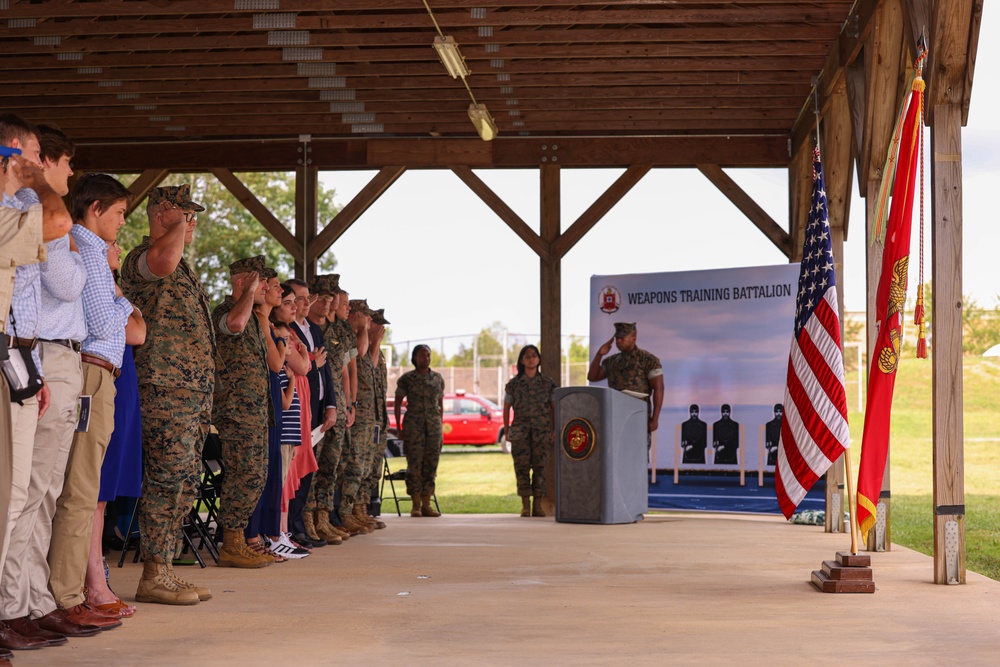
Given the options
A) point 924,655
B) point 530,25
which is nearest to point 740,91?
point 530,25

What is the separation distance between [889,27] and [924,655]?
420 cm

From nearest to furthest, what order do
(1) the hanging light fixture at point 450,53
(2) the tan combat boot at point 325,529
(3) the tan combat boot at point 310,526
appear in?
(3) the tan combat boot at point 310,526 < (2) the tan combat boot at point 325,529 < (1) the hanging light fixture at point 450,53

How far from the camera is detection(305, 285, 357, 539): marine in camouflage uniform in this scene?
23.9ft

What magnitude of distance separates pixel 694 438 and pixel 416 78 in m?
3.83

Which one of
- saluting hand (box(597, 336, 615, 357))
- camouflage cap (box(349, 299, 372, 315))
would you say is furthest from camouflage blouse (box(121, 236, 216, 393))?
saluting hand (box(597, 336, 615, 357))

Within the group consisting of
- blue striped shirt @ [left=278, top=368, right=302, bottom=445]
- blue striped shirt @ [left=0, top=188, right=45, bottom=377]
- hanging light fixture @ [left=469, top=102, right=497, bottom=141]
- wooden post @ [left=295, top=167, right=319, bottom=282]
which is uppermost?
hanging light fixture @ [left=469, top=102, right=497, bottom=141]

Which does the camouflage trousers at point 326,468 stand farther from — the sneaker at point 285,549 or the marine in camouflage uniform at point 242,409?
the marine in camouflage uniform at point 242,409

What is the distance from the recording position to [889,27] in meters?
6.66

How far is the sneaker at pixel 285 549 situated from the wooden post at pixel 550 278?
15.1 feet

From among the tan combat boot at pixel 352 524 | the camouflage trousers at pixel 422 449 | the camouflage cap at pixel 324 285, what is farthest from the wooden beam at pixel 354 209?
the camouflage cap at pixel 324 285

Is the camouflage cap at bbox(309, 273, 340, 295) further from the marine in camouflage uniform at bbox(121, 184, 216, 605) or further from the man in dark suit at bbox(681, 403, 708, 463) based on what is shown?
the man in dark suit at bbox(681, 403, 708, 463)

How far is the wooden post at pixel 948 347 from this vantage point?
5.27 m

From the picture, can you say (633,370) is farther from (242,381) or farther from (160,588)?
(160,588)

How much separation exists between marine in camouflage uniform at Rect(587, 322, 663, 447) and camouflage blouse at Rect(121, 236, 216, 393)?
586 cm
